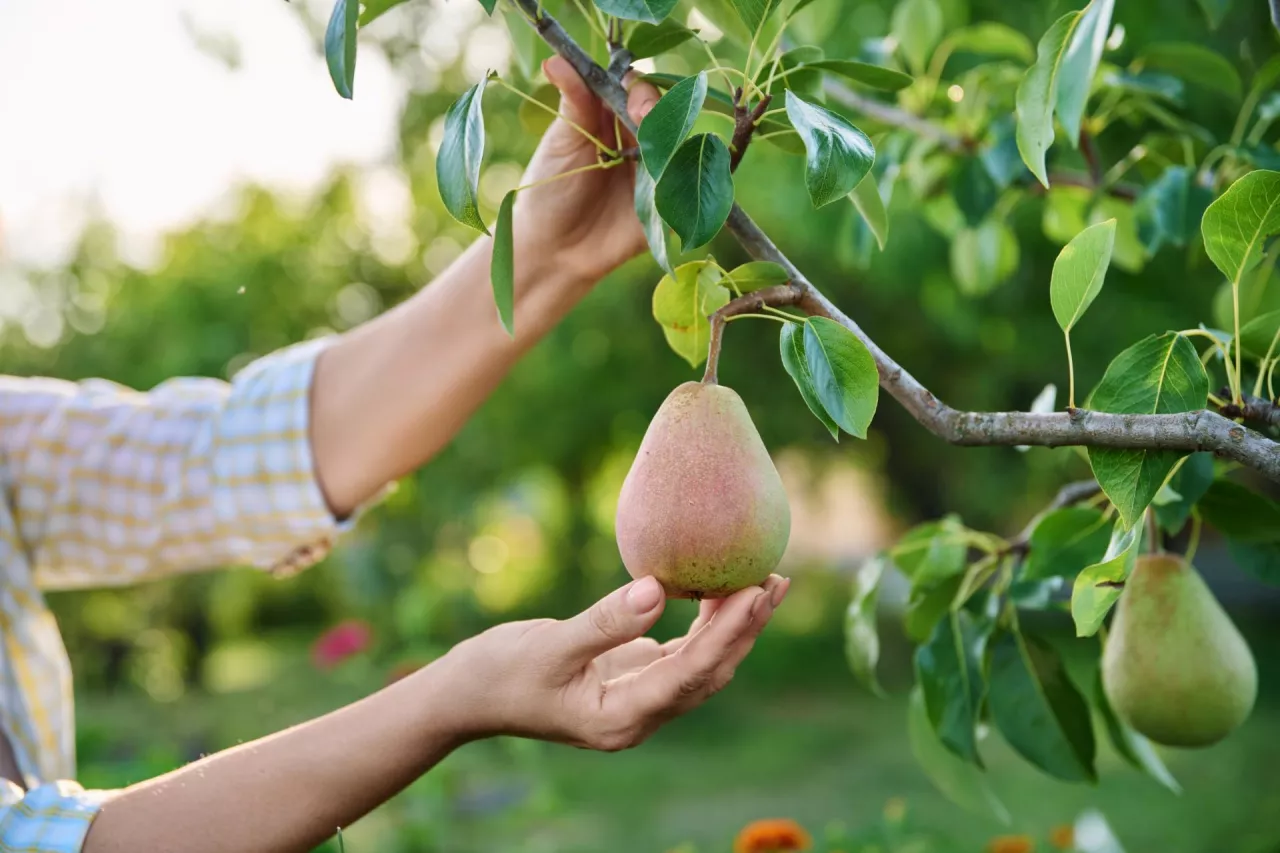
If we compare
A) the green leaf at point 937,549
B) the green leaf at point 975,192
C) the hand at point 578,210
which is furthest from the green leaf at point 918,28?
the green leaf at point 937,549

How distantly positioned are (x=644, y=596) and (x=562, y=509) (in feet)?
24.4

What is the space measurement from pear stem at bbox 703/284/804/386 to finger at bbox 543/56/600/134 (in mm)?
255

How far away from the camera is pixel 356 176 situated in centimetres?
746

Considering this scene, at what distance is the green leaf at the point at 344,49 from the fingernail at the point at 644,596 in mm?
341

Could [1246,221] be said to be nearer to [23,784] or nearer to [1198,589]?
[1198,589]

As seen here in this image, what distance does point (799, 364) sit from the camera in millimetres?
681

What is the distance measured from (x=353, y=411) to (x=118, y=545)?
338 millimetres

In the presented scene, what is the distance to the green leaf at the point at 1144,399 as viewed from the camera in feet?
2.19

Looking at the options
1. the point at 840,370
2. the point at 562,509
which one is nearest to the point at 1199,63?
the point at 840,370

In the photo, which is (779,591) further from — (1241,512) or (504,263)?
(1241,512)

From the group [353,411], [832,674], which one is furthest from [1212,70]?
[832,674]

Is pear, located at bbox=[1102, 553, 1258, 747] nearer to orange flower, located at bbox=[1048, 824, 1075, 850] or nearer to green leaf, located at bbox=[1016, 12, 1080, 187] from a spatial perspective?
green leaf, located at bbox=[1016, 12, 1080, 187]

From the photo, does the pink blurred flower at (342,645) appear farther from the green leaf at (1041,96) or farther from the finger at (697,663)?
the green leaf at (1041,96)

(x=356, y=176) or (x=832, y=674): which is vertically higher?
(x=356, y=176)
